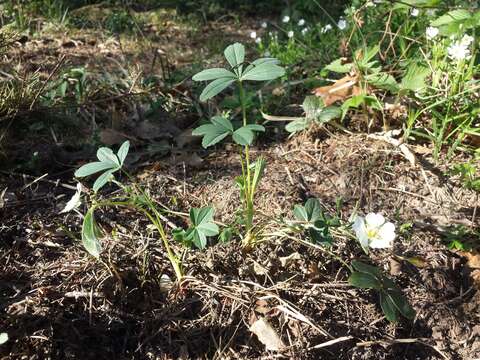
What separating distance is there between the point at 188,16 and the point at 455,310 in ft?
10.3

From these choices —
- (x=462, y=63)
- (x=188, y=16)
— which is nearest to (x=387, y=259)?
(x=462, y=63)

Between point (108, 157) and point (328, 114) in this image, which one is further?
point (328, 114)

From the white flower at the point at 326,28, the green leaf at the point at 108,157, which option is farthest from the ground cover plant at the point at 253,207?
the white flower at the point at 326,28

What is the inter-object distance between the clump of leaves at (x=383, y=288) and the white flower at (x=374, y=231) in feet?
0.26

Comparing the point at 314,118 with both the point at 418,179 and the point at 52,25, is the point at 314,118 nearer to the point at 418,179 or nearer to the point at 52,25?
the point at 418,179

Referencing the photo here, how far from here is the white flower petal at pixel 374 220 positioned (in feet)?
5.17

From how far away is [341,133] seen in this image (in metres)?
2.27

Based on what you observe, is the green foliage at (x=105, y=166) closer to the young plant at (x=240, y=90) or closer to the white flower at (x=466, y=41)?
the young plant at (x=240, y=90)

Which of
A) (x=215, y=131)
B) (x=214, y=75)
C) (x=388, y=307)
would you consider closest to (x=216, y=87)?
(x=214, y=75)

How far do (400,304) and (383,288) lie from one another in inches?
2.6

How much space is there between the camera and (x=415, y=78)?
211 cm

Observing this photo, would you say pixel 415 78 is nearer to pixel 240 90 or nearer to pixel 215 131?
pixel 240 90

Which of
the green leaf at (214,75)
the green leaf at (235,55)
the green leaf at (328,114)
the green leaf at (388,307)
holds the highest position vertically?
the green leaf at (235,55)

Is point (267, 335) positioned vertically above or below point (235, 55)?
below
